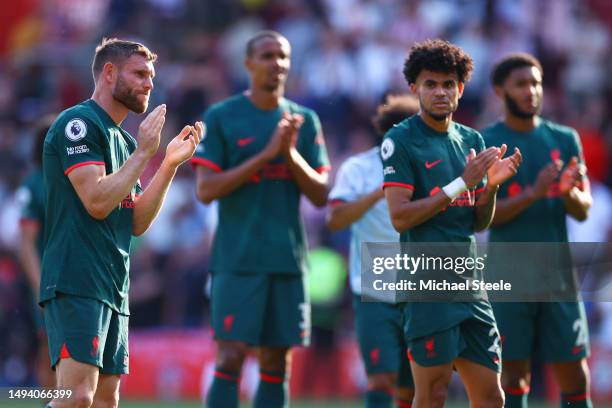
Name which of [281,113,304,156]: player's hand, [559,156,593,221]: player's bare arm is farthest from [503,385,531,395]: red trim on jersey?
[281,113,304,156]: player's hand

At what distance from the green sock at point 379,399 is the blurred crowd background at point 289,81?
5012mm

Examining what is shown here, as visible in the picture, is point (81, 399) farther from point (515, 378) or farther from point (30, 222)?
point (30, 222)

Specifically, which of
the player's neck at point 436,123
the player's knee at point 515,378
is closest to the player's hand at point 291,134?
the player's neck at point 436,123

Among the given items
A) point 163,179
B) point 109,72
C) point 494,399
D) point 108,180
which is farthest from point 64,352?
point 494,399

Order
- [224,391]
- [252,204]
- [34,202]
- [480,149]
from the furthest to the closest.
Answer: [34,202], [252,204], [224,391], [480,149]

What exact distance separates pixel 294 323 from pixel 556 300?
6.70 feet

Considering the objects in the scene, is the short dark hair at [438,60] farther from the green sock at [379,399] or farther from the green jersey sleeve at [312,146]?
the green sock at [379,399]

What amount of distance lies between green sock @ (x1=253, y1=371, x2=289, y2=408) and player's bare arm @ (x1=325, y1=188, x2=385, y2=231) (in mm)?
1320

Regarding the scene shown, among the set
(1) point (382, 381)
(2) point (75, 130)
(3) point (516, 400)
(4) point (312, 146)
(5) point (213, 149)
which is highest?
(4) point (312, 146)

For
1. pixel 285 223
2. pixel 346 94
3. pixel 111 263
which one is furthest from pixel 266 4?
pixel 111 263

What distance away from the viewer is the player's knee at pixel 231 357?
868 centimetres

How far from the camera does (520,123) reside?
879cm

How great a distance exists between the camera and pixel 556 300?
8.48 m

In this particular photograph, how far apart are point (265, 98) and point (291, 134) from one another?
73cm
